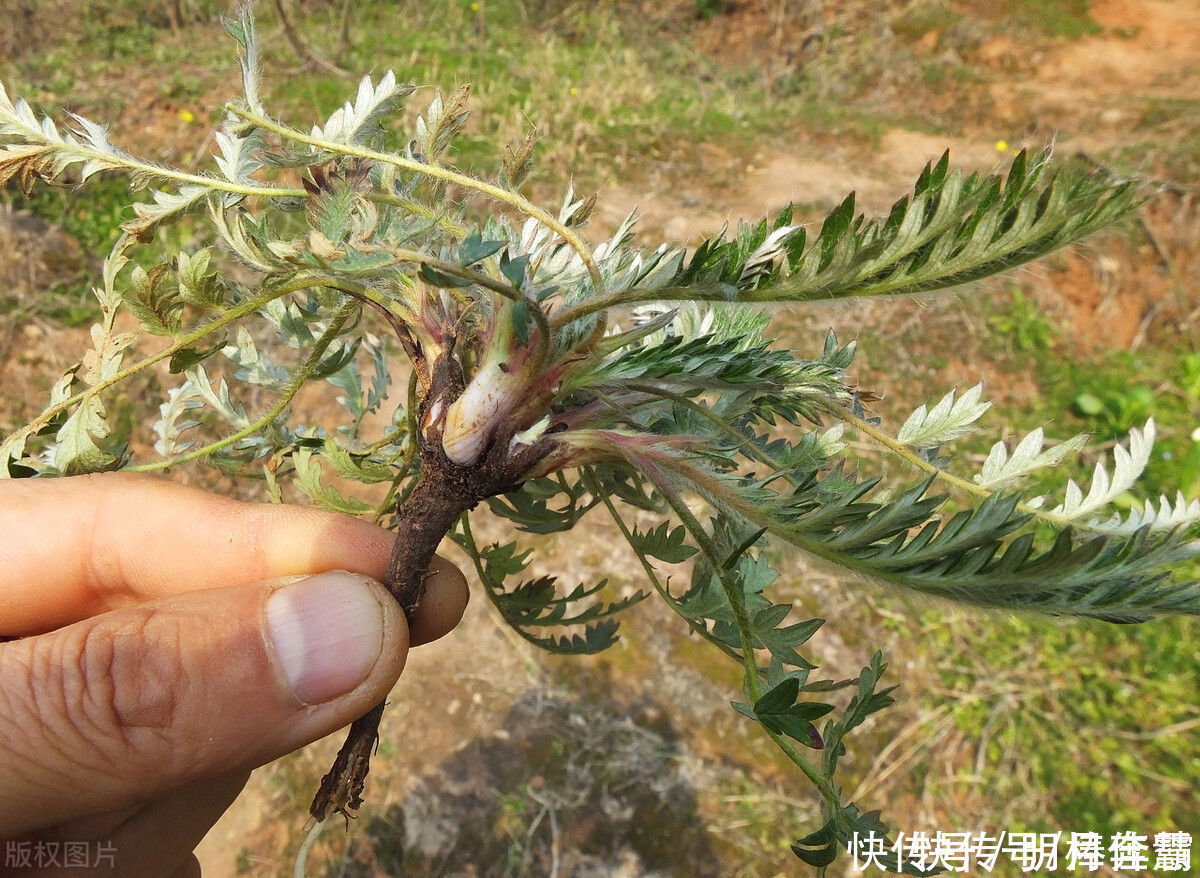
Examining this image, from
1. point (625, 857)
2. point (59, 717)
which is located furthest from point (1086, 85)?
point (59, 717)

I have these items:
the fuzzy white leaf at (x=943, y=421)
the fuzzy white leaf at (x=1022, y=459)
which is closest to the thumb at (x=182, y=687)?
the fuzzy white leaf at (x=943, y=421)

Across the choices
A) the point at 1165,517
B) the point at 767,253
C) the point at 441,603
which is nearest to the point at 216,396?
the point at 441,603

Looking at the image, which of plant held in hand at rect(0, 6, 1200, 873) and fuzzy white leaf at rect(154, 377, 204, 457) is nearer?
plant held in hand at rect(0, 6, 1200, 873)

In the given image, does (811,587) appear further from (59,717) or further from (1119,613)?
(59,717)

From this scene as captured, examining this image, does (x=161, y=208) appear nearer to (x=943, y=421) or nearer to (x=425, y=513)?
(x=425, y=513)

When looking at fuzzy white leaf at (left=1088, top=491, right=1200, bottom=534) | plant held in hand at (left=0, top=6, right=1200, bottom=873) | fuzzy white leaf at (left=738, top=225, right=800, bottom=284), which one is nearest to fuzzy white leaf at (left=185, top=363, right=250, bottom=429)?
plant held in hand at (left=0, top=6, right=1200, bottom=873)

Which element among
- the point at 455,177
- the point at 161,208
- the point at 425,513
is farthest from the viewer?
the point at 425,513

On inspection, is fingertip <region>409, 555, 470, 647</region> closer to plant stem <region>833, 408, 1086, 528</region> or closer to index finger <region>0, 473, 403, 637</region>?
index finger <region>0, 473, 403, 637</region>
